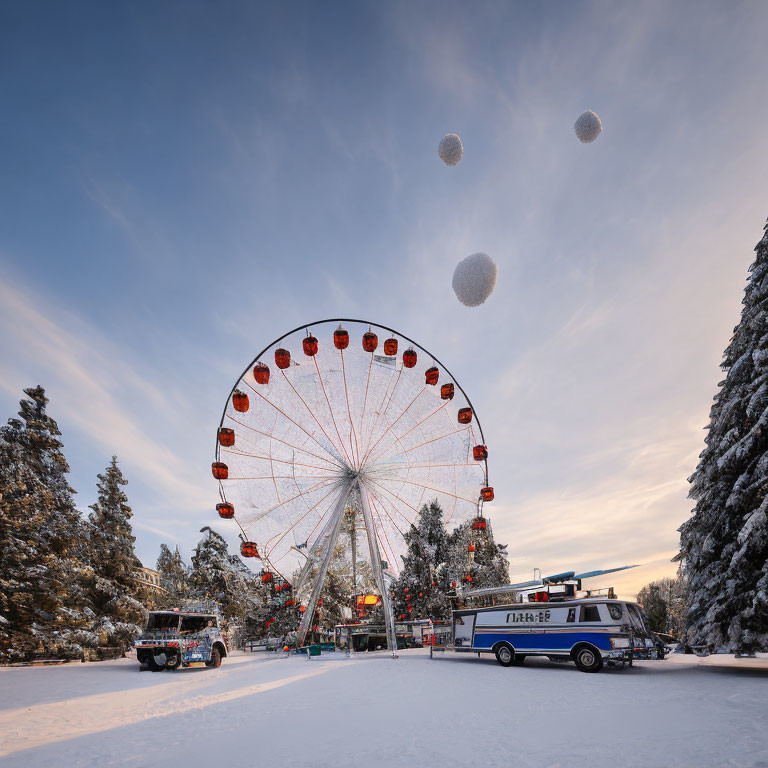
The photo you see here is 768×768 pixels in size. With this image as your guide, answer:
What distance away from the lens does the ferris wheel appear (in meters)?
22.3

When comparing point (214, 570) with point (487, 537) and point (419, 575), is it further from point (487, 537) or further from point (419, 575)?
point (487, 537)

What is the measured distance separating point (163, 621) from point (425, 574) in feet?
90.6

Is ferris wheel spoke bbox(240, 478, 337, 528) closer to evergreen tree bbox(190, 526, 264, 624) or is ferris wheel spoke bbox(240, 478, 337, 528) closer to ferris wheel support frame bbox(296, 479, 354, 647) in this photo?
ferris wheel support frame bbox(296, 479, 354, 647)

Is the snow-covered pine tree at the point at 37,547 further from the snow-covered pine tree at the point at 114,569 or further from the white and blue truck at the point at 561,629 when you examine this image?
the white and blue truck at the point at 561,629

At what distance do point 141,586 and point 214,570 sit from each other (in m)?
8.93

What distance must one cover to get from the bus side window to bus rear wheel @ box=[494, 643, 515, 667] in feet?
10.6

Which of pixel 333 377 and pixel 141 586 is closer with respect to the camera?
pixel 333 377

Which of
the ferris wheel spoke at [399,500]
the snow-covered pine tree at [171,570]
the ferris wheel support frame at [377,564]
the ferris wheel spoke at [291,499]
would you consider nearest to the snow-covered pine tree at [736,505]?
the ferris wheel spoke at [399,500]

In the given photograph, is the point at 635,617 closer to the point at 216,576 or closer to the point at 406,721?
the point at 406,721

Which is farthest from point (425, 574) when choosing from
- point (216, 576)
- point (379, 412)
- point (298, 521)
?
point (379, 412)

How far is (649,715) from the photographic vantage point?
26.7 feet

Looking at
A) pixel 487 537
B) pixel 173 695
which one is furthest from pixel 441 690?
pixel 487 537

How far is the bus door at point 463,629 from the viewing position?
19566 mm

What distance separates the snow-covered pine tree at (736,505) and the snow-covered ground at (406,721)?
1396 millimetres
